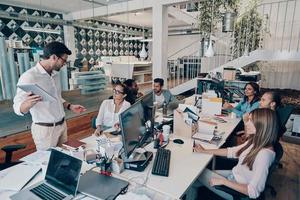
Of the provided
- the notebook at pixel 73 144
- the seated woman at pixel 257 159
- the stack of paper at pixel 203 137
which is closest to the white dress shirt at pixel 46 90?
the notebook at pixel 73 144

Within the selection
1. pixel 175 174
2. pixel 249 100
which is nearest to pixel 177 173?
pixel 175 174

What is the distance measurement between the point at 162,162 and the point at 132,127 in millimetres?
374

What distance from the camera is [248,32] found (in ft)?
17.0

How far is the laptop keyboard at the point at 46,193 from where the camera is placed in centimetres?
121

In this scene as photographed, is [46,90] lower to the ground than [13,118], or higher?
higher

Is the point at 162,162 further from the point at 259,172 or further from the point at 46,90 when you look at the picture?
the point at 46,90

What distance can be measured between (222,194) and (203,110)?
1.56 meters

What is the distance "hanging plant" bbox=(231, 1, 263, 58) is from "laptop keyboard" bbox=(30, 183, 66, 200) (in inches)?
204

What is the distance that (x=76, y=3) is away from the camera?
511 centimetres

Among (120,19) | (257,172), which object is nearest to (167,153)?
(257,172)

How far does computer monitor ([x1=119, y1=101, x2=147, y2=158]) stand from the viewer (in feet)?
4.51

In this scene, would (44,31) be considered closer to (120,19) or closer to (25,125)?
(25,125)

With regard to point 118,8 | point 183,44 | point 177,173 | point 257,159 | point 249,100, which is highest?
point 118,8

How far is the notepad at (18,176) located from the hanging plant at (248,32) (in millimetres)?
5159
